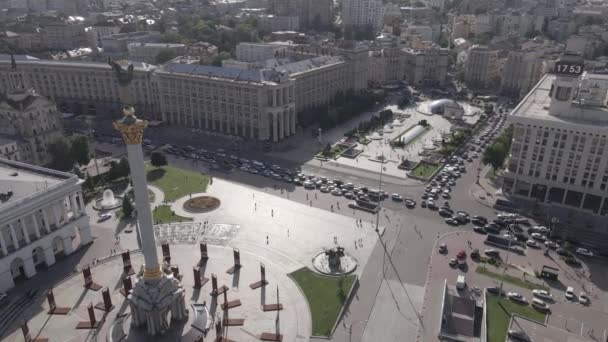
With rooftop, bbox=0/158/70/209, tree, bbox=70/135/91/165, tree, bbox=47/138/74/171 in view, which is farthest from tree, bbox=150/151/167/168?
rooftop, bbox=0/158/70/209

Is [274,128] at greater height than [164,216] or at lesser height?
greater

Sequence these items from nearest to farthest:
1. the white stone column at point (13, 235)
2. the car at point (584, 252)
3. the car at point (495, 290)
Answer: the car at point (495, 290), the white stone column at point (13, 235), the car at point (584, 252)

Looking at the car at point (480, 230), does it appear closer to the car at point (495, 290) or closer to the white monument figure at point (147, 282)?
the car at point (495, 290)

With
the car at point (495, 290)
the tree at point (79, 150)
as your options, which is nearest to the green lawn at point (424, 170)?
the car at point (495, 290)

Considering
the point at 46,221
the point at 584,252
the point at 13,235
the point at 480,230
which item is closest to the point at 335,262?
the point at 480,230

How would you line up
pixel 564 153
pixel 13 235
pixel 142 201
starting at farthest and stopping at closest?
pixel 564 153, pixel 13 235, pixel 142 201

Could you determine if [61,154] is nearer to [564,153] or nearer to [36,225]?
[36,225]
